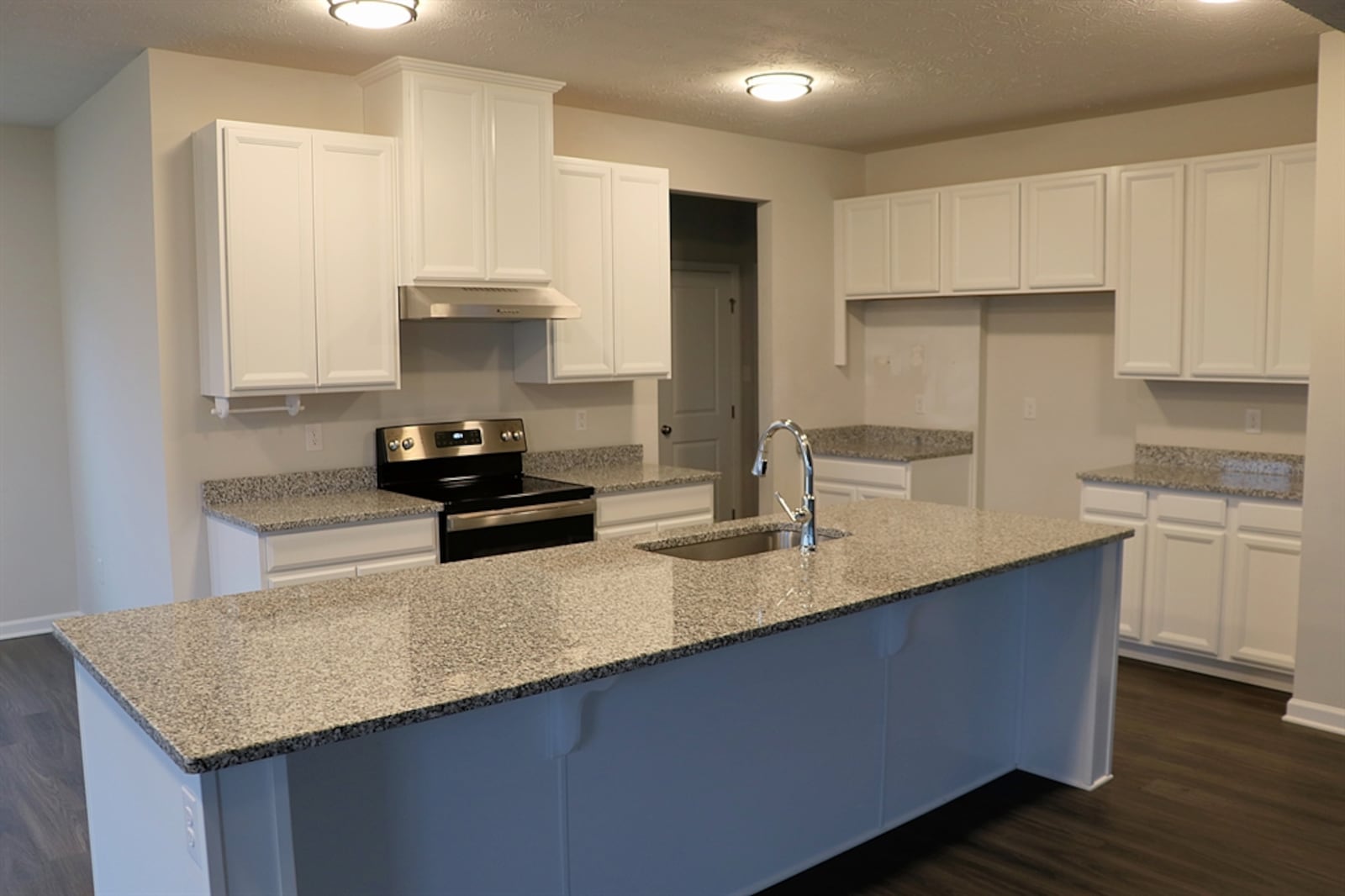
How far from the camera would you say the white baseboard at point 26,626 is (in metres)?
5.39

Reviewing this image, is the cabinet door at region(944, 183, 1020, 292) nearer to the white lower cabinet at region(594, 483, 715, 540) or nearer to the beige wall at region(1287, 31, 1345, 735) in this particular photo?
the beige wall at region(1287, 31, 1345, 735)

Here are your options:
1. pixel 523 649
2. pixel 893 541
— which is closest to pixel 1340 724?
pixel 893 541

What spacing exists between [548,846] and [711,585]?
0.69 m

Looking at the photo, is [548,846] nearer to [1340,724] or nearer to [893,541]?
[893,541]

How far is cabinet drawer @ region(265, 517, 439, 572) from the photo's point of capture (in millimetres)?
3654

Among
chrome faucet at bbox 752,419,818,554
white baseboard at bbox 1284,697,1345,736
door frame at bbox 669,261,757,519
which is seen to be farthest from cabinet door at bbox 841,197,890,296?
chrome faucet at bbox 752,419,818,554

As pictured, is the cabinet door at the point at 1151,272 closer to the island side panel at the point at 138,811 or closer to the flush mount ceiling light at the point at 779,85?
the flush mount ceiling light at the point at 779,85

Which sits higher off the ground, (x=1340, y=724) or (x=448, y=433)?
(x=448, y=433)

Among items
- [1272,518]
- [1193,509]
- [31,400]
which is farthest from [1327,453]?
[31,400]

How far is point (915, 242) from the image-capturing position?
5734 mm

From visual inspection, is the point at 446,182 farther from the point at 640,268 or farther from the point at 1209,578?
the point at 1209,578

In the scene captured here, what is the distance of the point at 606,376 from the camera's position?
4.82m

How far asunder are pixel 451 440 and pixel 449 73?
1496mm

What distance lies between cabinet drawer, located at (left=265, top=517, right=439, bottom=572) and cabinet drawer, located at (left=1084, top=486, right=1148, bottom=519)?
286 cm
